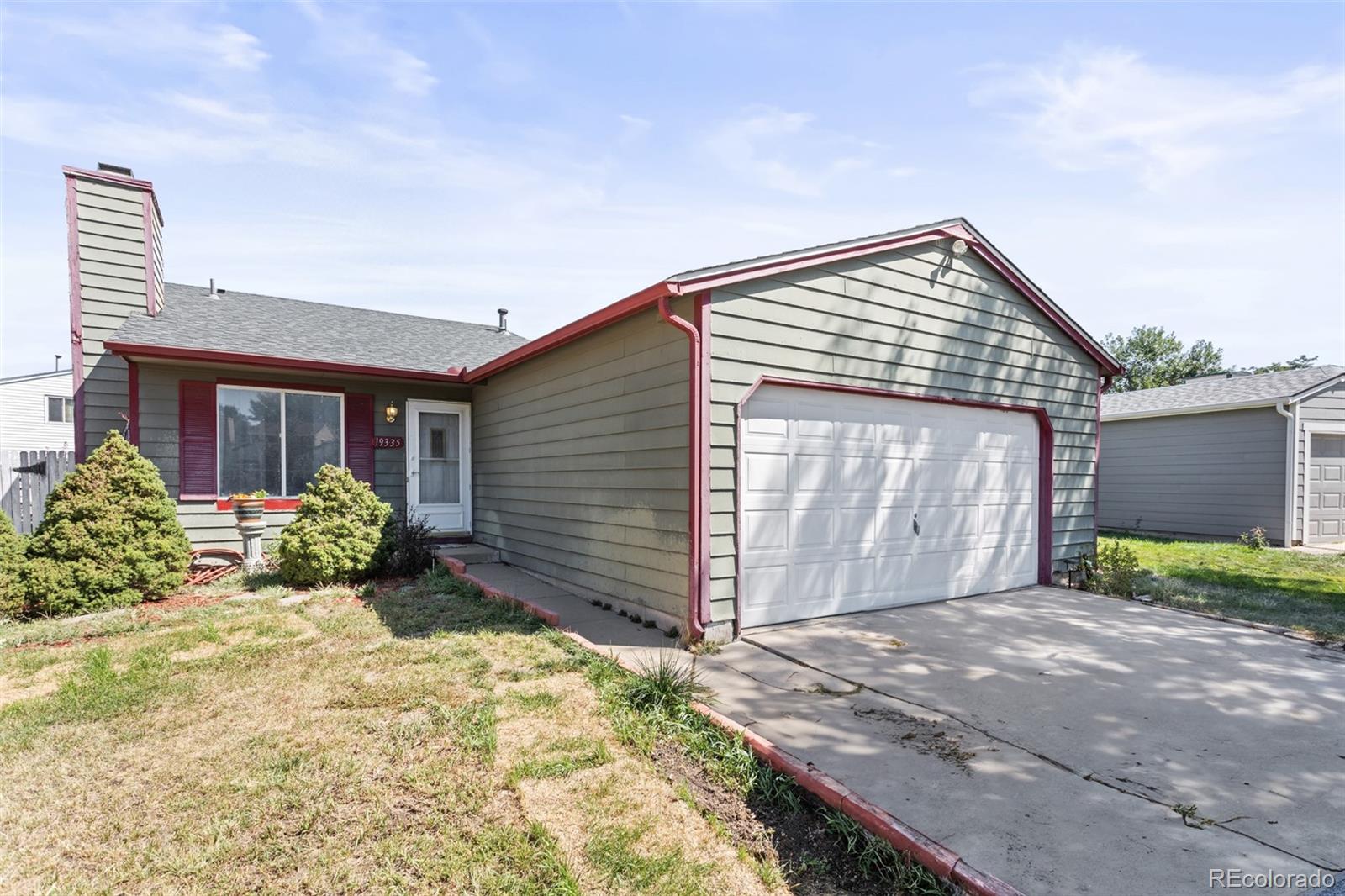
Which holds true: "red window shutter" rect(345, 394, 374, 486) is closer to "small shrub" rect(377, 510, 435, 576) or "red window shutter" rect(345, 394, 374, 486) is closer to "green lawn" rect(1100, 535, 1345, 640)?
"small shrub" rect(377, 510, 435, 576)

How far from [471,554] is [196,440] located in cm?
370

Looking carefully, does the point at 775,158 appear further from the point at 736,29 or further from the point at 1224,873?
the point at 1224,873

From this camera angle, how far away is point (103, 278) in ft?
26.4

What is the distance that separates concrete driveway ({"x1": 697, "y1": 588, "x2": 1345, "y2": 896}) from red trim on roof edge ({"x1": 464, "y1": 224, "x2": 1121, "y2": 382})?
2837 millimetres

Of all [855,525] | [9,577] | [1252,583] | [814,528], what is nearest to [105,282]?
[9,577]

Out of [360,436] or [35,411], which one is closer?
[360,436]

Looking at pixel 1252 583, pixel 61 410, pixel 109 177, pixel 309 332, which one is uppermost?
pixel 109 177

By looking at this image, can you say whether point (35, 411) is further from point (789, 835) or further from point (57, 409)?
point (789, 835)

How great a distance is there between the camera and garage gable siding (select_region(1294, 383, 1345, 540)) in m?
11.9

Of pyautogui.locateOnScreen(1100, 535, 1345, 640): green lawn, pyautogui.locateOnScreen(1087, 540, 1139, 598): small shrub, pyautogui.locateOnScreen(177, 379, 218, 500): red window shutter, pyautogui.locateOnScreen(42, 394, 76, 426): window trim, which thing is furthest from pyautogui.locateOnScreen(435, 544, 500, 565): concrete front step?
pyautogui.locateOnScreen(42, 394, 76, 426): window trim

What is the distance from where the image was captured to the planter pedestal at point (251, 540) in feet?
26.3

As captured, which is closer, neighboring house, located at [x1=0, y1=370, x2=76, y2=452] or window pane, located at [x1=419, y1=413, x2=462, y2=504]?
window pane, located at [x1=419, y1=413, x2=462, y2=504]

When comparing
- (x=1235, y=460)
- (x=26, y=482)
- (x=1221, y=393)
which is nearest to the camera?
(x=26, y=482)

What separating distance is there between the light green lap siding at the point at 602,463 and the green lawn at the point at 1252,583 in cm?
581
